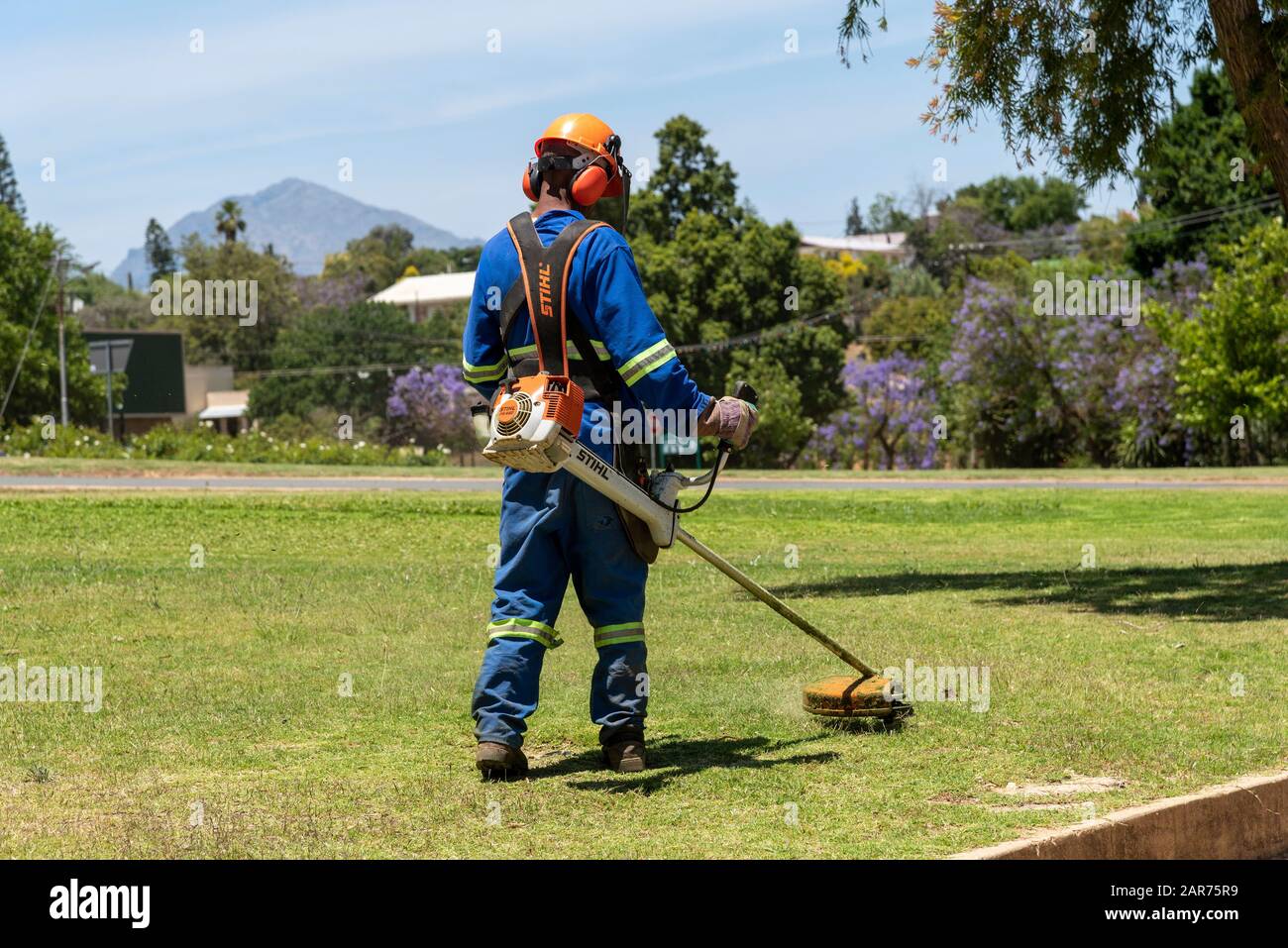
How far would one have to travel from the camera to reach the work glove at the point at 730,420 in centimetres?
612

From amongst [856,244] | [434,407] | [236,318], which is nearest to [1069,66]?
[434,407]

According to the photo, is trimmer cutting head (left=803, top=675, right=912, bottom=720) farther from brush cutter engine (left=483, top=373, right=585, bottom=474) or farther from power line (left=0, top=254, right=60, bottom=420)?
power line (left=0, top=254, right=60, bottom=420)

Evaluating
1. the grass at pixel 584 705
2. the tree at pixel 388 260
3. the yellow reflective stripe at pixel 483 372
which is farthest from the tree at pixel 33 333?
the tree at pixel 388 260

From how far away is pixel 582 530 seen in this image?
20.1ft

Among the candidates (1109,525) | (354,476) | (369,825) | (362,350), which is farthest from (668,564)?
(362,350)

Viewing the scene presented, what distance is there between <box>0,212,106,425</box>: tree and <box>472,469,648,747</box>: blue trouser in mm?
50622

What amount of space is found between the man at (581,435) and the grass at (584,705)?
31cm

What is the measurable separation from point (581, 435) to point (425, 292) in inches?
5175

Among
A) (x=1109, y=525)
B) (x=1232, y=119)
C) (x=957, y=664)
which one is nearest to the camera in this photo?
(x=957, y=664)

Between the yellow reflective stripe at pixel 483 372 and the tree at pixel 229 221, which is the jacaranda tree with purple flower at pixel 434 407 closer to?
the tree at pixel 229 221

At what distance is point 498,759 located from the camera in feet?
19.3

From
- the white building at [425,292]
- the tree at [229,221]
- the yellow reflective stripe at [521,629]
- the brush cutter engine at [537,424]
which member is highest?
the tree at [229,221]

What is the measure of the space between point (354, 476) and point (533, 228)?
23.0 m
